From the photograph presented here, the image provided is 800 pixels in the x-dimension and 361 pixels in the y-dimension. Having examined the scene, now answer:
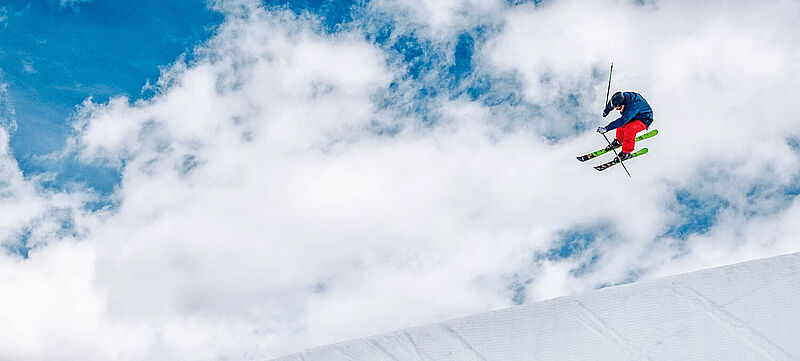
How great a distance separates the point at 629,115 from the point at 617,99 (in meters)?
0.61

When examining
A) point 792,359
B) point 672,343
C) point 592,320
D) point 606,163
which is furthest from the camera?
point 606,163

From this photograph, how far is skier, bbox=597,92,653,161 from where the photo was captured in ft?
38.3

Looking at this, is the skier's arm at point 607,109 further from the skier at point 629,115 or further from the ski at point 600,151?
the ski at point 600,151

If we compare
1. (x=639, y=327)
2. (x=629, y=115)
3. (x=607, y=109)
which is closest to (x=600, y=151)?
(x=629, y=115)

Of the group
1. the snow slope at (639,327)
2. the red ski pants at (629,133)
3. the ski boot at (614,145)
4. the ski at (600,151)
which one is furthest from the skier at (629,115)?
the snow slope at (639,327)

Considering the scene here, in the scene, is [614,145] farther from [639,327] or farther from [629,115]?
[639,327]

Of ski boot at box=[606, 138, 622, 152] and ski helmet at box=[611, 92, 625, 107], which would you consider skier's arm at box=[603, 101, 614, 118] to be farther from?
ski boot at box=[606, 138, 622, 152]

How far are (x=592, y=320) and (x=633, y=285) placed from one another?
0.63 metres

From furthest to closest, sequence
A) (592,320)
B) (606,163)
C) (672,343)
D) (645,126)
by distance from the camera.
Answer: (606,163) → (645,126) → (592,320) → (672,343)

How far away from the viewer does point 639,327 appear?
670cm

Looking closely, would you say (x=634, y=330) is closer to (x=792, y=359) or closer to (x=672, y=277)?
(x=672, y=277)

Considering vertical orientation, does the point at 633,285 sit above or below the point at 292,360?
above

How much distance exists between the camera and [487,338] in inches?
273

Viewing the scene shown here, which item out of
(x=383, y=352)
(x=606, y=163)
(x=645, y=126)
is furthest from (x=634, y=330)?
(x=606, y=163)
